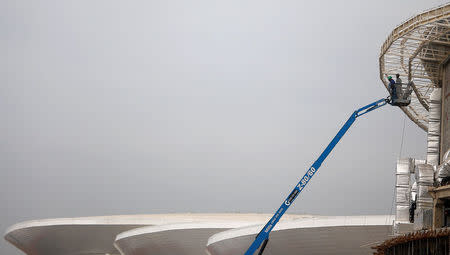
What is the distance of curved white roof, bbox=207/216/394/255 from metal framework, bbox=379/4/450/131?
26.6 feet

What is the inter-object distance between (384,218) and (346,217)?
2.23m

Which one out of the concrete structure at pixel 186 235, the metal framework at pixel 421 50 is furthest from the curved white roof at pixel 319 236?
the metal framework at pixel 421 50

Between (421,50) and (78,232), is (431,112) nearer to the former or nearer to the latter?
(421,50)

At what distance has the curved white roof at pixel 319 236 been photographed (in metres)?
37.5

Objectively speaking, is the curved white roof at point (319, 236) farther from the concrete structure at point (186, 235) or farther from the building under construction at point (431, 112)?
the building under construction at point (431, 112)

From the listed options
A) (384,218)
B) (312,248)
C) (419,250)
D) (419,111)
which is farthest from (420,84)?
(419,250)

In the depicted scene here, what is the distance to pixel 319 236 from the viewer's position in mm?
39531

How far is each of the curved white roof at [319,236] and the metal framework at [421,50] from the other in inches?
320

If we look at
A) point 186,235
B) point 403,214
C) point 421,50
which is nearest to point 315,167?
point 403,214

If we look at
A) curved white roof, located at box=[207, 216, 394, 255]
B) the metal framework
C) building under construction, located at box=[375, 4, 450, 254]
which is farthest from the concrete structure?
the metal framework

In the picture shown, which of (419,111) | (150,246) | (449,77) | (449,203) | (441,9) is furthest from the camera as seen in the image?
(150,246)

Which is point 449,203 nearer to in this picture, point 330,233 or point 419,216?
point 419,216

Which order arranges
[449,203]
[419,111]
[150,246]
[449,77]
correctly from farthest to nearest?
[150,246]
[419,111]
[449,77]
[449,203]

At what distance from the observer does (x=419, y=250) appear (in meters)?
19.5
